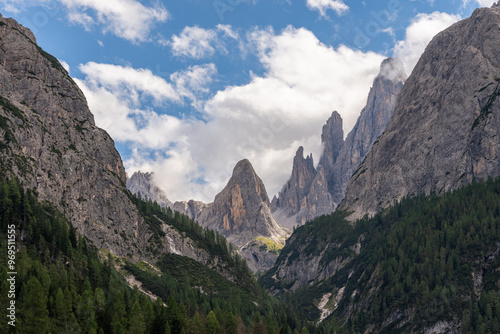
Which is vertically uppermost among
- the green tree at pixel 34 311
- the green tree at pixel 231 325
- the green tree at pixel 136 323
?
the green tree at pixel 34 311

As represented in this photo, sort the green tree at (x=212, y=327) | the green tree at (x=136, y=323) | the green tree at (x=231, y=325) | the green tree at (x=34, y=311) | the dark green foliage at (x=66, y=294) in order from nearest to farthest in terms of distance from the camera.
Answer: the green tree at (x=34, y=311)
the dark green foliage at (x=66, y=294)
the green tree at (x=136, y=323)
the green tree at (x=212, y=327)
the green tree at (x=231, y=325)

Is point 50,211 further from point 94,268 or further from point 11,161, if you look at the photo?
point 94,268

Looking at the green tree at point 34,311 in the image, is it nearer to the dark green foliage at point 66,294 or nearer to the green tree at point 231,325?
the dark green foliage at point 66,294

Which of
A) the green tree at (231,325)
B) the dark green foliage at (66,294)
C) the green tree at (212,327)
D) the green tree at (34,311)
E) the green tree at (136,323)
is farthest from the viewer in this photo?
the green tree at (231,325)

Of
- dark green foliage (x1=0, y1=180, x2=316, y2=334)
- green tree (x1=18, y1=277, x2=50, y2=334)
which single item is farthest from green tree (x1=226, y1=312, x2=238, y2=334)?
green tree (x1=18, y1=277, x2=50, y2=334)

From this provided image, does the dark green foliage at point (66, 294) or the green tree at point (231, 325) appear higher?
the dark green foliage at point (66, 294)

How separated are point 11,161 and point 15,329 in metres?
114

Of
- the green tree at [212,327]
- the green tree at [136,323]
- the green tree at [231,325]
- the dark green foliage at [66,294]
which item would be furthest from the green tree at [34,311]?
the green tree at [231,325]

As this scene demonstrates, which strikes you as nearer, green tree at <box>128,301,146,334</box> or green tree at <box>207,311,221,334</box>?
green tree at <box>128,301,146,334</box>

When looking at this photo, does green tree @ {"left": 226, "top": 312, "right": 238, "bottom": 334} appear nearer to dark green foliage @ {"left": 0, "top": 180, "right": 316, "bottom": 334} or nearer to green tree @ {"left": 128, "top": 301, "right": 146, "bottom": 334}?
dark green foliage @ {"left": 0, "top": 180, "right": 316, "bottom": 334}

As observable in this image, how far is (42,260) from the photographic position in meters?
142

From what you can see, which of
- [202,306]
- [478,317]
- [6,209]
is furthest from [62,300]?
[478,317]

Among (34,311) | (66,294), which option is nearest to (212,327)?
(66,294)

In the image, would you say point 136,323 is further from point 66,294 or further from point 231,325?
point 231,325
